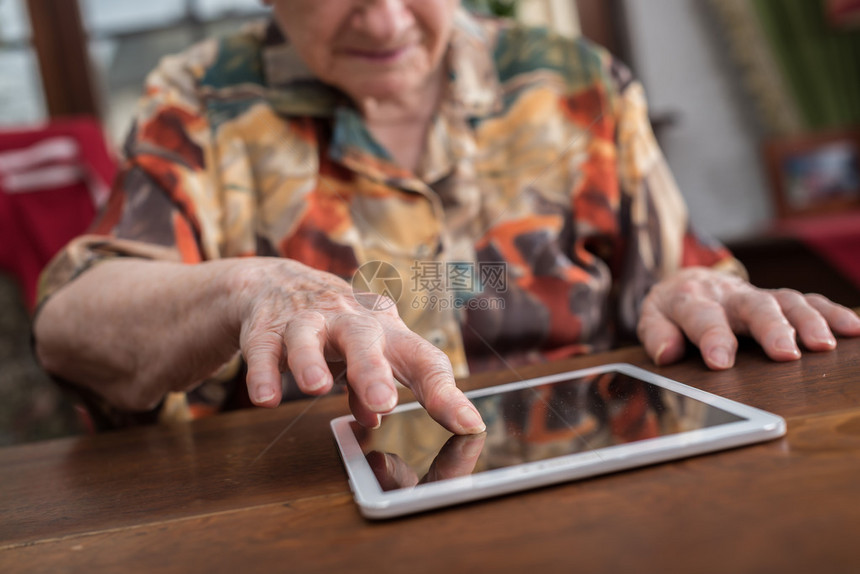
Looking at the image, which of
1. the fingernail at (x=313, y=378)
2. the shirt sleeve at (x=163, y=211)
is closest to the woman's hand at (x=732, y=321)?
→ the fingernail at (x=313, y=378)

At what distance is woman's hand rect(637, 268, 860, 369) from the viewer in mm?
537

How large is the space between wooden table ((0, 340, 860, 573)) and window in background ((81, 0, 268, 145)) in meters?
1.91

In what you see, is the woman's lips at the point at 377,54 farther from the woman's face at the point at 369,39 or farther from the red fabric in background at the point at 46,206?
the red fabric in background at the point at 46,206

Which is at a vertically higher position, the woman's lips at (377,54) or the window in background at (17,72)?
A: the woman's lips at (377,54)

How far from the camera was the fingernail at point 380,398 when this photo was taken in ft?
1.30

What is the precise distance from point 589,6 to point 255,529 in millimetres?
2370

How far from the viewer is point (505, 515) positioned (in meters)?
0.31

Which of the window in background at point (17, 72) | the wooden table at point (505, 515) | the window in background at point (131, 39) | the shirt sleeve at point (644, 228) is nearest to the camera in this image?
the wooden table at point (505, 515)

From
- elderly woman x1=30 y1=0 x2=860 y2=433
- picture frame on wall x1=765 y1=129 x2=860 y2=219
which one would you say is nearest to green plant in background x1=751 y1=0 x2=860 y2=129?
picture frame on wall x1=765 y1=129 x2=860 y2=219

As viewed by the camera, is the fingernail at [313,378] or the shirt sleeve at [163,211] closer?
the fingernail at [313,378]

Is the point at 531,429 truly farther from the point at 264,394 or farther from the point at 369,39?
the point at 369,39

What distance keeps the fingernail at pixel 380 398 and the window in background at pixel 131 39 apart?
2006 millimetres

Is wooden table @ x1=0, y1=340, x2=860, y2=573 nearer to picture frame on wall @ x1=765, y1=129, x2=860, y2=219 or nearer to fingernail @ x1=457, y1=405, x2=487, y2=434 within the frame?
fingernail @ x1=457, y1=405, x2=487, y2=434

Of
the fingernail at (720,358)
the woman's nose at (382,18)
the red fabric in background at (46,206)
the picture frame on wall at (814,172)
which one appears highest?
the woman's nose at (382,18)
